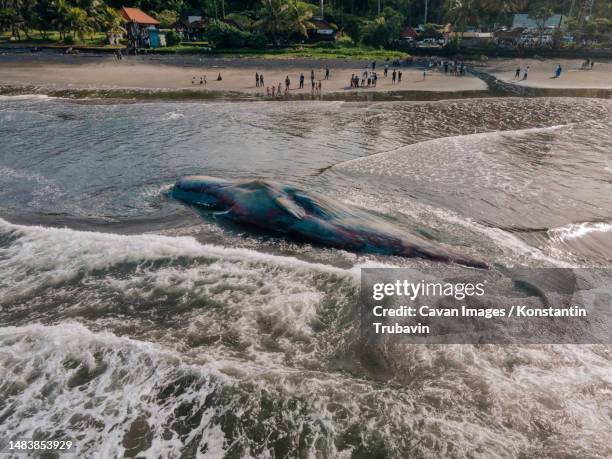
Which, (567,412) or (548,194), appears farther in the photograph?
(548,194)

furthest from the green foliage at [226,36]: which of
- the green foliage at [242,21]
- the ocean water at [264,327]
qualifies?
the ocean water at [264,327]

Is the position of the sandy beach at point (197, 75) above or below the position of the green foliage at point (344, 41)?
below

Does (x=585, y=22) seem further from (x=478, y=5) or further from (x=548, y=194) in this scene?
(x=548, y=194)

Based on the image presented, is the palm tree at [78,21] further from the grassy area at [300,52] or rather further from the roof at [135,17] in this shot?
the grassy area at [300,52]

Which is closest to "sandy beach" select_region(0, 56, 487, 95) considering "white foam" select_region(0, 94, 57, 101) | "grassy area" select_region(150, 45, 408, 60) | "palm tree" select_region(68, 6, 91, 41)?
"white foam" select_region(0, 94, 57, 101)

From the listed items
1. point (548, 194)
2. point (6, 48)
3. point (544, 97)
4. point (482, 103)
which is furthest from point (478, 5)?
point (6, 48)

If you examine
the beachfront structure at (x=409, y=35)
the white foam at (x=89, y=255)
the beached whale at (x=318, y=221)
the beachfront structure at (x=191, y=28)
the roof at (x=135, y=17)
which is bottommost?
the white foam at (x=89, y=255)

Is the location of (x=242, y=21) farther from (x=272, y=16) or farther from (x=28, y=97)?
(x=28, y=97)
